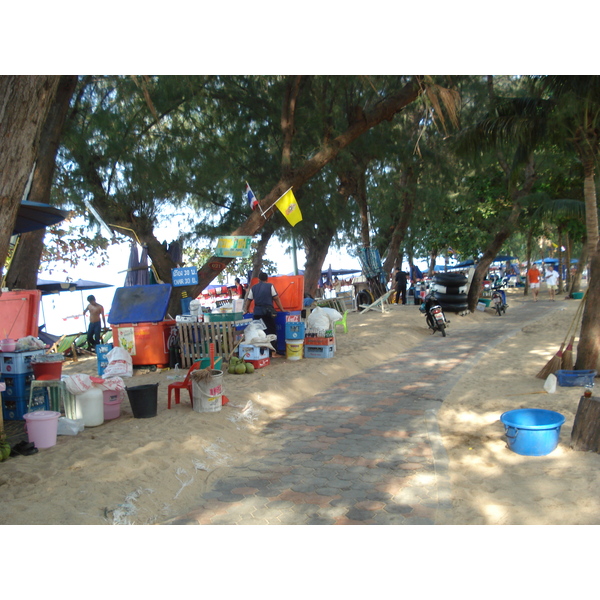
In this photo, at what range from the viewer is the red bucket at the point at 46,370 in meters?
6.23

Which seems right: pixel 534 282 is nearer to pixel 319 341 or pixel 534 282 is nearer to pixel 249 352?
pixel 319 341

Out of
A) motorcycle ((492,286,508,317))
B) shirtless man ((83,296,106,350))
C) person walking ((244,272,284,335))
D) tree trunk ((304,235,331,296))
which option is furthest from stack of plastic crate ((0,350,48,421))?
motorcycle ((492,286,508,317))

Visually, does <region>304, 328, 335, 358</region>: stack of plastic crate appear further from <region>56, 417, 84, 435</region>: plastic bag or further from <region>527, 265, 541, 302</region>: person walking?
<region>527, 265, 541, 302</region>: person walking

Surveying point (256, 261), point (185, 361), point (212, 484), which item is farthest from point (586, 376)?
point (256, 261)

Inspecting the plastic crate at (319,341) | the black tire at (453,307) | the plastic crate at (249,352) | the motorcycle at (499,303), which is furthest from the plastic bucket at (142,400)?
the motorcycle at (499,303)

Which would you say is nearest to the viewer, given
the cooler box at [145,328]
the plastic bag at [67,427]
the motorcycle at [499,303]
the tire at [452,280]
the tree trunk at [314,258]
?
the plastic bag at [67,427]

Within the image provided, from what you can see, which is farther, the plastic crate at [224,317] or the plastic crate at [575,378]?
the plastic crate at [224,317]

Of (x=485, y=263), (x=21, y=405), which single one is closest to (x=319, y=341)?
(x=21, y=405)

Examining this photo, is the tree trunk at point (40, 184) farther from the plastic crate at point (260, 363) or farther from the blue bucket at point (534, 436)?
the blue bucket at point (534, 436)

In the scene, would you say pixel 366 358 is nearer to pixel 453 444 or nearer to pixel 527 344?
pixel 527 344

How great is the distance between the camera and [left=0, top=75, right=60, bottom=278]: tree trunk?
12.6ft

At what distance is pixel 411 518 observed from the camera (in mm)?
4000

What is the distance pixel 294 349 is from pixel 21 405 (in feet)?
16.7

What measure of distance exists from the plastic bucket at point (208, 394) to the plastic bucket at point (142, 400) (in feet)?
1.71
